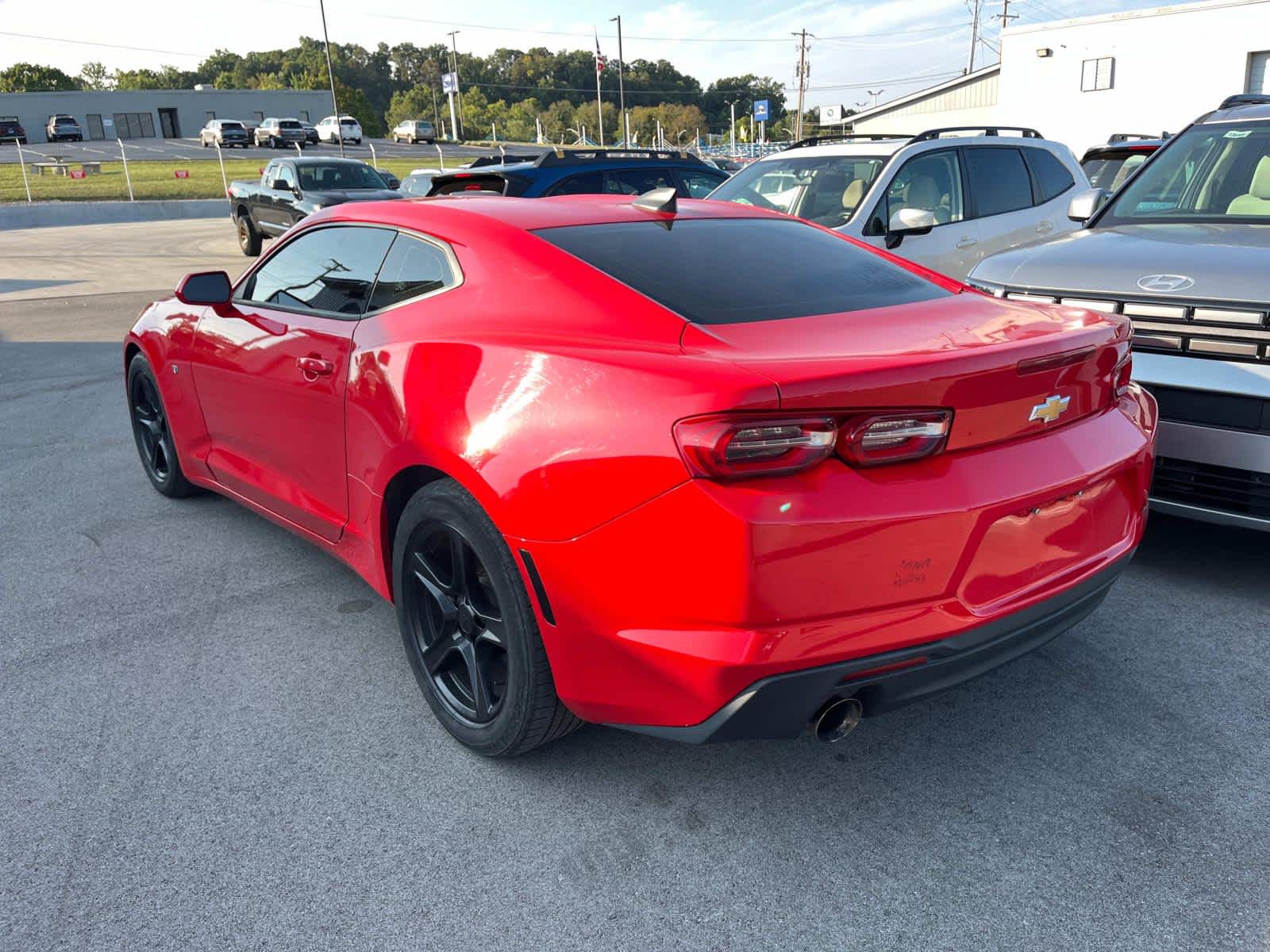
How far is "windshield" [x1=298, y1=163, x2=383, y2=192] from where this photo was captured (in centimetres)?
1700

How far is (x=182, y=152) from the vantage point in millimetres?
60250

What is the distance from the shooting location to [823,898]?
2.21 m

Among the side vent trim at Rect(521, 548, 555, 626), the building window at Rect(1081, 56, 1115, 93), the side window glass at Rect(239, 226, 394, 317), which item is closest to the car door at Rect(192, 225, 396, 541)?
the side window glass at Rect(239, 226, 394, 317)

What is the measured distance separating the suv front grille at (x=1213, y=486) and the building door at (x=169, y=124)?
91208 millimetres

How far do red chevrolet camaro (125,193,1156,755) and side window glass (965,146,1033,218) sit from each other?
15.4 feet

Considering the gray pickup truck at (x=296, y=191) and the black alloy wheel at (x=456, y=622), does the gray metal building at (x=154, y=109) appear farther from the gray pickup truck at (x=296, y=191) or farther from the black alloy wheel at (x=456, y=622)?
the black alloy wheel at (x=456, y=622)

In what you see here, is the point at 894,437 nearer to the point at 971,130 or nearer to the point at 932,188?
the point at 932,188

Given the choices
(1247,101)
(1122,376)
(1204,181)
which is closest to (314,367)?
(1122,376)

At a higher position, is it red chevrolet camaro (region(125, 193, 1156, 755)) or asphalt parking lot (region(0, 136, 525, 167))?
asphalt parking lot (region(0, 136, 525, 167))

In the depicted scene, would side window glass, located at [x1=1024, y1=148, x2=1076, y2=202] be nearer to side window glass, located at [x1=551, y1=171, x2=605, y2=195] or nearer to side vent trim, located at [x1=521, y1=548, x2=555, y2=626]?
side window glass, located at [x1=551, y1=171, x2=605, y2=195]

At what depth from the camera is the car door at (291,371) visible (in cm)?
323

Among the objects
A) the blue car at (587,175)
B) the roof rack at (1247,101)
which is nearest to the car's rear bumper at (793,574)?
the roof rack at (1247,101)

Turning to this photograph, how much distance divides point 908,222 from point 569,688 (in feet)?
15.2

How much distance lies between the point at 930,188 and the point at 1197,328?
389 centimetres
